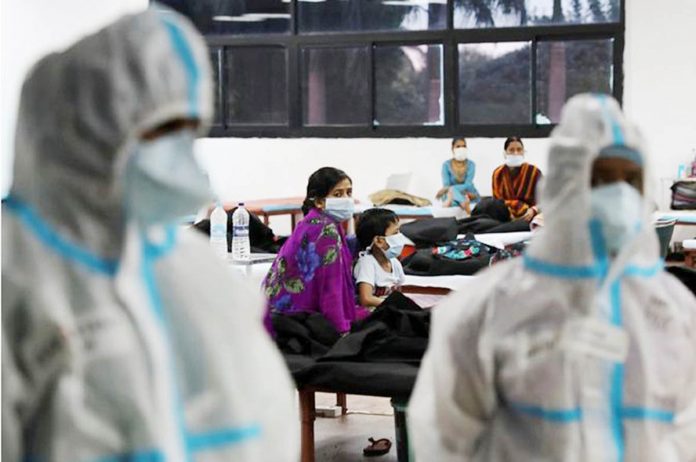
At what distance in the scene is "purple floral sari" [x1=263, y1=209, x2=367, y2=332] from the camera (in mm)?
4773

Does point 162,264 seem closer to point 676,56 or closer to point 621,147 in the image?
point 621,147

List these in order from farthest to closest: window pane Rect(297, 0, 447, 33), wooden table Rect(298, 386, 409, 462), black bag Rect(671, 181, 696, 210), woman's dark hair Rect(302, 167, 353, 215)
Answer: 1. window pane Rect(297, 0, 447, 33)
2. black bag Rect(671, 181, 696, 210)
3. woman's dark hair Rect(302, 167, 353, 215)
4. wooden table Rect(298, 386, 409, 462)

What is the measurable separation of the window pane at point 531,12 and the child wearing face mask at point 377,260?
591 centimetres

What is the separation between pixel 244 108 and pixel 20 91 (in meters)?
10.3

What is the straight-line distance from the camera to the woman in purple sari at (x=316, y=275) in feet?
15.6

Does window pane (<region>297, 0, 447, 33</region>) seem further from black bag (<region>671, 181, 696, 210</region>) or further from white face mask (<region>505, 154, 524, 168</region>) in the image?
black bag (<region>671, 181, 696, 210</region>)

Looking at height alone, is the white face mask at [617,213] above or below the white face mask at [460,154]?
above

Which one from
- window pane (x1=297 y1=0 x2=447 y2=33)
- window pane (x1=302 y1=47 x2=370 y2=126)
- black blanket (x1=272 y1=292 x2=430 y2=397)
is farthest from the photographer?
window pane (x1=302 y1=47 x2=370 y2=126)

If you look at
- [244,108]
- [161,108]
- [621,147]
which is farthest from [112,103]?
[244,108]

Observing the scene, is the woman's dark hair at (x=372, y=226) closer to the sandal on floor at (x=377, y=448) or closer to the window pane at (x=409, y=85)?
the sandal on floor at (x=377, y=448)

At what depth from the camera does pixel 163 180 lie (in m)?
1.63

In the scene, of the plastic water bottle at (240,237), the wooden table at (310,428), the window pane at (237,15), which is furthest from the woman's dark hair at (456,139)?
the wooden table at (310,428)

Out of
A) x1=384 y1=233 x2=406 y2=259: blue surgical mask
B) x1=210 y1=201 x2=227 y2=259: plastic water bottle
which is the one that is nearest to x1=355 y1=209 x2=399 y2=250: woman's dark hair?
x1=384 y1=233 x2=406 y2=259: blue surgical mask

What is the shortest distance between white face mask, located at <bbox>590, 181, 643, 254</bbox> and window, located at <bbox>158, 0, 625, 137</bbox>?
29.0 feet
